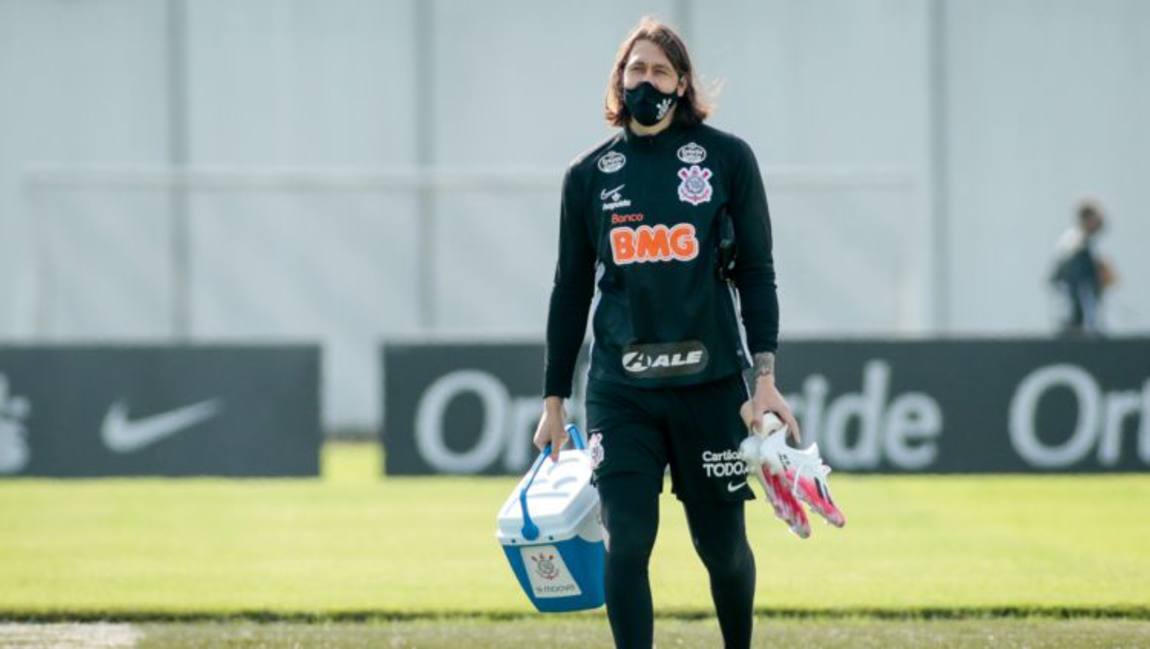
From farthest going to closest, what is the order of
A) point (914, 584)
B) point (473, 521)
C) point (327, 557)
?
point (473, 521), point (327, 557), point (914, 584)

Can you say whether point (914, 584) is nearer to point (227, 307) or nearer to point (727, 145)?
point (727, 145)

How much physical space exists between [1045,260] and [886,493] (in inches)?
417

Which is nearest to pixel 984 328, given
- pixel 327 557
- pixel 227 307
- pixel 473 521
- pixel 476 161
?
pixel 476 161

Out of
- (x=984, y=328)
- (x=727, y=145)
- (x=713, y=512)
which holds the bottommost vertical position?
(x=984, y=328)

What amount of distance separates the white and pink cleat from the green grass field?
1.80m

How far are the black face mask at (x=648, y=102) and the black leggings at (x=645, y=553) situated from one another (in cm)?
110

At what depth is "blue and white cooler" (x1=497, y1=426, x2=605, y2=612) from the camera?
6883 mm

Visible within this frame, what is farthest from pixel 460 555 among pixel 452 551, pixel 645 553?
pixel 645 553

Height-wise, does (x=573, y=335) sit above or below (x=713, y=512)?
above

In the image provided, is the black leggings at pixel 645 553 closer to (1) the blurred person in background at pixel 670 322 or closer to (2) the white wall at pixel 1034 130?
(1) the blurred person in background at pixel 670 322

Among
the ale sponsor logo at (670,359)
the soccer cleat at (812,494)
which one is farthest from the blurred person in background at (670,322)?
the soccer cleat at (812,494)

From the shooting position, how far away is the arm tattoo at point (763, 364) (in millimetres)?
6555

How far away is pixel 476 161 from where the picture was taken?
24844mm

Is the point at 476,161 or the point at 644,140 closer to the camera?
the point at 644,140
